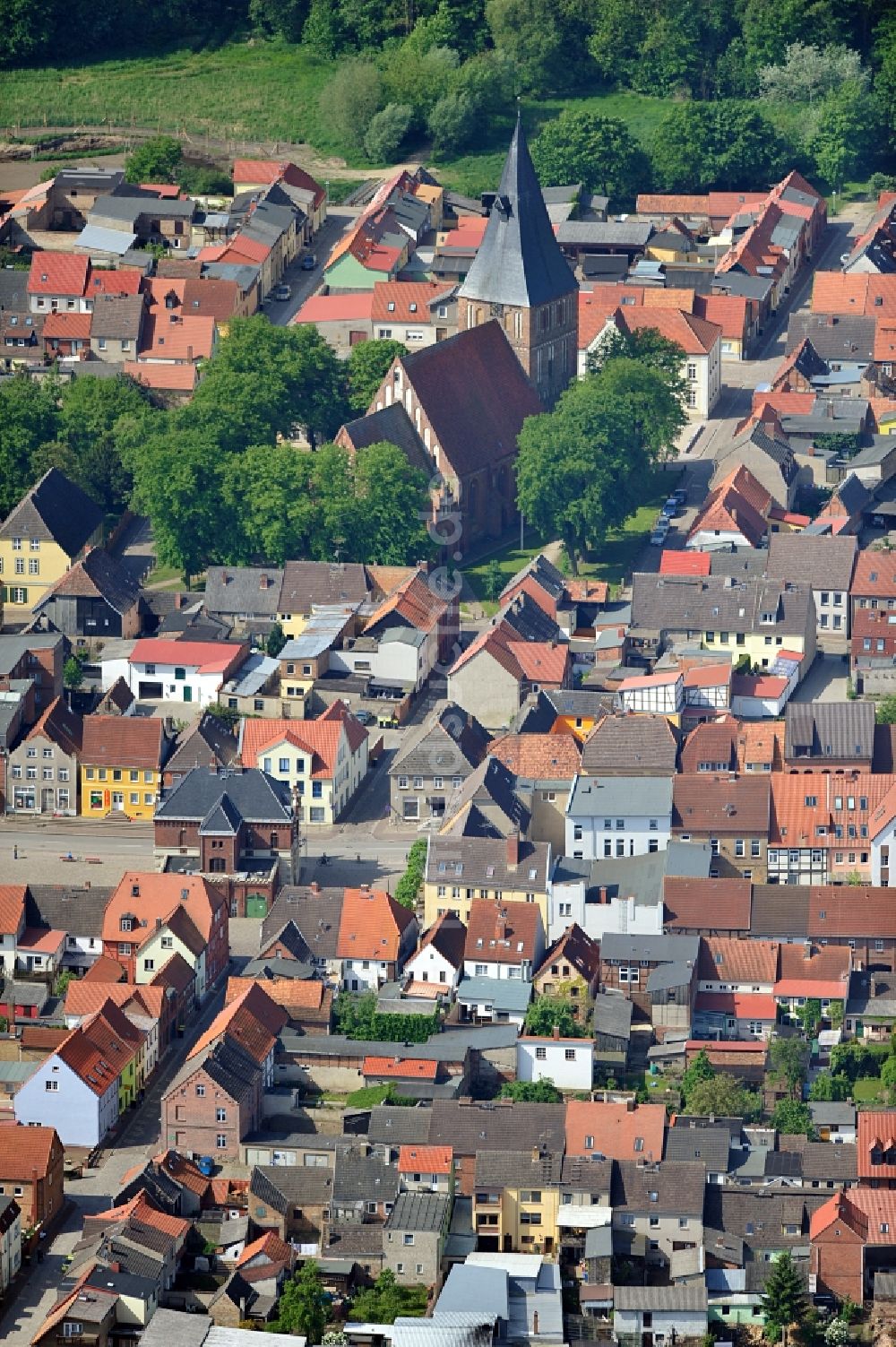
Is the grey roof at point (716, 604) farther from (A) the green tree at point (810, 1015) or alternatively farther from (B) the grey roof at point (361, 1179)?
(B) the grey roof at point (361, 1179)

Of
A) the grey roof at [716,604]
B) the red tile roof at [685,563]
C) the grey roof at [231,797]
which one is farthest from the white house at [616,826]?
the red tile roof at [685,563]

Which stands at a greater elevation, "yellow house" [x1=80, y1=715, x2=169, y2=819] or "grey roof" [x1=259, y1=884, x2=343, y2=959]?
"grey roof" [x1=259, y1=884, x2=343, y2=959]

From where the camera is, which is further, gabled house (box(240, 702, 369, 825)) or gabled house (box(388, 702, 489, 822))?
gabled house (box(240, 702, 369, 825))

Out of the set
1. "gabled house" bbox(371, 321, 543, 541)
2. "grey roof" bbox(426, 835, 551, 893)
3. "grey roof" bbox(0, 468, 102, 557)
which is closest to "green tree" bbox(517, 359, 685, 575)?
"gabled house" bbox(371, 321, 543, 541)

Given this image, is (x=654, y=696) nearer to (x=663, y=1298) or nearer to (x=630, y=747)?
(x=630, y=747)

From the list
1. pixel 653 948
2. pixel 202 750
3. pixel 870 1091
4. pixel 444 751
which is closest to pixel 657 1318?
pixel 870 1091

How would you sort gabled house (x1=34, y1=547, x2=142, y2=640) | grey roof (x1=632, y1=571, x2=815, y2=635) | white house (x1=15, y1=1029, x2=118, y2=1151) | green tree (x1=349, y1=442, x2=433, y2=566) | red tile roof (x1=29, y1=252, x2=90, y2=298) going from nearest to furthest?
white house (x1=15, y1=1029, x2=118, y2=1151)
grey roof (x1=632, y1=571, x2=815, y2=635)
gabled house (x1=34, y1=547, x2=142, y2=640)
green tree (x1=349, y1=442, x2=433, y2=566)
red tile roof (x1=29, y1=252, x2=90, y2=298)

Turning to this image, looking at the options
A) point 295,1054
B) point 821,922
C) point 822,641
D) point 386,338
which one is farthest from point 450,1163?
point 386,338

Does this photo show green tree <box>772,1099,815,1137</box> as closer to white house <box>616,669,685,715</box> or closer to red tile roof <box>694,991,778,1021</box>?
red tile roof <box>694,991,778,1021</box>
